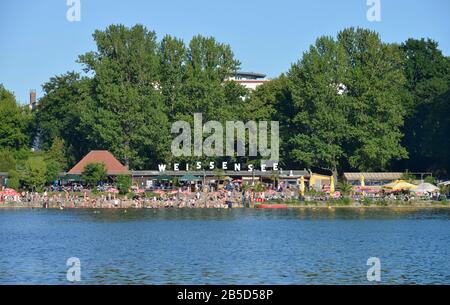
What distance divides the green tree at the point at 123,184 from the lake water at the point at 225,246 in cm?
576

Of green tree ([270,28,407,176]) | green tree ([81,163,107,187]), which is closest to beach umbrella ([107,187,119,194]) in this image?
green tree ([81,163,107,187])

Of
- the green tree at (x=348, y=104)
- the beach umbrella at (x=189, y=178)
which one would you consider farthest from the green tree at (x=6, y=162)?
the green tree at (x=348, y=104)

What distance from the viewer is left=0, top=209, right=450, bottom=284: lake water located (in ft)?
140

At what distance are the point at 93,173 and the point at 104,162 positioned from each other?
3474 mm

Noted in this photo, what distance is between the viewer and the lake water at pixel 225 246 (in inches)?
1677

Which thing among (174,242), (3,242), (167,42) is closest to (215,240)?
(174,242)

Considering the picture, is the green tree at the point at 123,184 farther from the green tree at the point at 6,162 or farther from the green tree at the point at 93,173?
the green tree at the point at 6,162

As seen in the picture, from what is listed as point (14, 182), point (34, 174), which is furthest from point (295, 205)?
point (14, 182)

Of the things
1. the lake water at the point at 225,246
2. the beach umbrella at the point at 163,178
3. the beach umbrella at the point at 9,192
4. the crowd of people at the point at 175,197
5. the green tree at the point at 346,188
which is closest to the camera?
the lake water at the point at 225,246

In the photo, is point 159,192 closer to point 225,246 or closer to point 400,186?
point 400,186

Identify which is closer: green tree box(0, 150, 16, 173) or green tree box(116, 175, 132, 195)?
green tree box(116, 175, 132, 195)

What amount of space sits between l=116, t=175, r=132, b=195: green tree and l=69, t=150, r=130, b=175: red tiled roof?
340cm

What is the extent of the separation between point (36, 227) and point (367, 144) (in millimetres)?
36280

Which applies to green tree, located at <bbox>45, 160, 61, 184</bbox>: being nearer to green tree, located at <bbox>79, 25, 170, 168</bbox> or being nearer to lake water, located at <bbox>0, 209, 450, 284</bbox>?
green tree, located at <bbox>79, 25, 170, 168</bbox>
